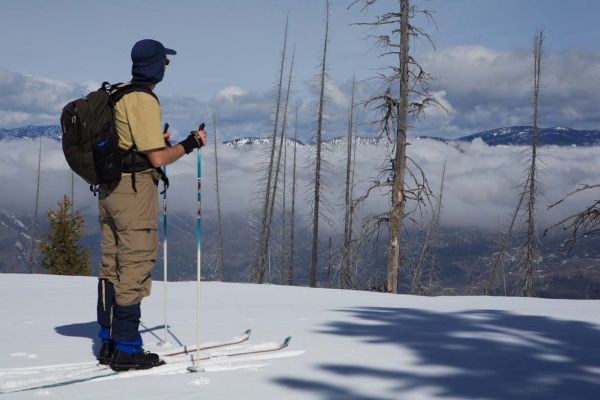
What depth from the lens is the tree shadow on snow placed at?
3648 mm

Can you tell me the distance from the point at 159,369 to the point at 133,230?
1.04 meters

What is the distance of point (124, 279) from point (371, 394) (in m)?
1.95

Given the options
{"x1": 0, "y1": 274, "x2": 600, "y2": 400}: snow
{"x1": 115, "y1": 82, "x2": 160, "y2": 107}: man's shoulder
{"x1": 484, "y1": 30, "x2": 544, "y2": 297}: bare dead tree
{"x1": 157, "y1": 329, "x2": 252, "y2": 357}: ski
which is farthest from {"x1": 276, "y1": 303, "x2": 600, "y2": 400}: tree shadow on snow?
{"x1": 484, "y1": 30, "x2": 544, "y2": 297}: bare dead tree

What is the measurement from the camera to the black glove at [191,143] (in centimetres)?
434

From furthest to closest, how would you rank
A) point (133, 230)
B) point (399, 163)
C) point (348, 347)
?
1. point (399, 163)
2. point (348, 347)
3. point (133, 230)

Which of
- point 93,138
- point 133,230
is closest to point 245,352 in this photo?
point 133,230

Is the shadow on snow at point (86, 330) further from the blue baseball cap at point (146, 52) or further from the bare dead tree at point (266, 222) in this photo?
the bare dead tree at point (266, 222)

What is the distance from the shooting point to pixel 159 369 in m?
4.26

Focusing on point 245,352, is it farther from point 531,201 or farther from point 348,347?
point 531,201

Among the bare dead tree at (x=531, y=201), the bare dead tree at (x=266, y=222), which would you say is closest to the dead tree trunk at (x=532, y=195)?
the bare dead tree at (x=531, y=201)

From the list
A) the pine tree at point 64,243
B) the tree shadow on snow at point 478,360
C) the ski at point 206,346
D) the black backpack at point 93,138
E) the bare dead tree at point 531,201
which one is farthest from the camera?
the pine tree at point 64,243

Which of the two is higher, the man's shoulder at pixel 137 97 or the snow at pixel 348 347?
the man's shoulder at pixel 137 97

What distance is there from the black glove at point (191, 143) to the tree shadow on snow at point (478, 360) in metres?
1.81

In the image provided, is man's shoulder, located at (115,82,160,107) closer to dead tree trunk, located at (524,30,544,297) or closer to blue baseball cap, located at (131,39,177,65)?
blue baseball cap, located at (131,39,177,65)
